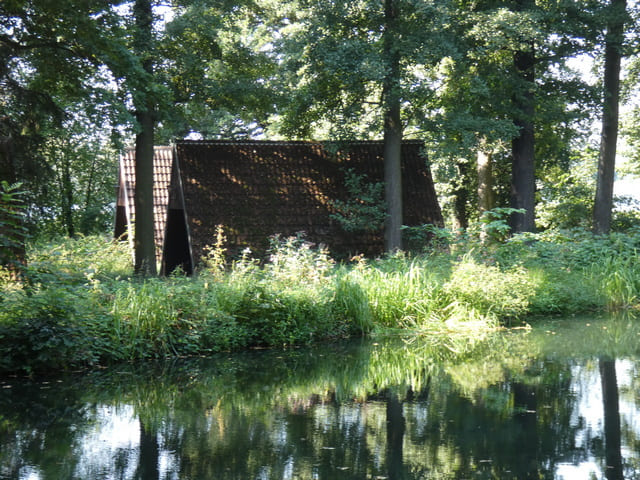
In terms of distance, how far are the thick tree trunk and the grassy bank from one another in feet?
17.9

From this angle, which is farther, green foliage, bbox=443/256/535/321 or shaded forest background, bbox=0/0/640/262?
shaded forest background, bbox=0/0/640/262

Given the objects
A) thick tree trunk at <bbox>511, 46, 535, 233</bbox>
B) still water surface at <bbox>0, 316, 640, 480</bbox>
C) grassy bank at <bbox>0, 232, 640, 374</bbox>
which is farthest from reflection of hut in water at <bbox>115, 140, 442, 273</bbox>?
still water surface at <bbox>0, 316, 640, 480</bbox>

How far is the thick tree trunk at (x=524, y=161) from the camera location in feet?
70.8

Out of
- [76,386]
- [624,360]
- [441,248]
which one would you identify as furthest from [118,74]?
[624,360]

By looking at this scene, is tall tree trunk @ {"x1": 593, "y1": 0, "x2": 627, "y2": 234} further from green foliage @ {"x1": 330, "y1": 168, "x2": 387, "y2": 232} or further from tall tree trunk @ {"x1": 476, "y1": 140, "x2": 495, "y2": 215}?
green foliage @ {"x1": 330, "y1": 168, "x2": 387, "y2": 232}

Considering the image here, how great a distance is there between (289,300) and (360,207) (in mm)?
9402

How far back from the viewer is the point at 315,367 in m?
9.05

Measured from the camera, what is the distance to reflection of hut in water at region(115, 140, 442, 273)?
1875 centimetres

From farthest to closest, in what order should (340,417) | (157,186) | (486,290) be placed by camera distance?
(157,186), (486,290), (340,417)

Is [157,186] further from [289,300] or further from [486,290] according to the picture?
[486,290]

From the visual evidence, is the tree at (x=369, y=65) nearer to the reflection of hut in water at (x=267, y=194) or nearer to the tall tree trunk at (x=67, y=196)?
the reflection of hut in water at (x=267, y=194)

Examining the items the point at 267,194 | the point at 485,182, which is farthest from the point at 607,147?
the point at 267,194

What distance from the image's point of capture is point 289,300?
10625 millimetres

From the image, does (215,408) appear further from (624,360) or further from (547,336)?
(547,336)
